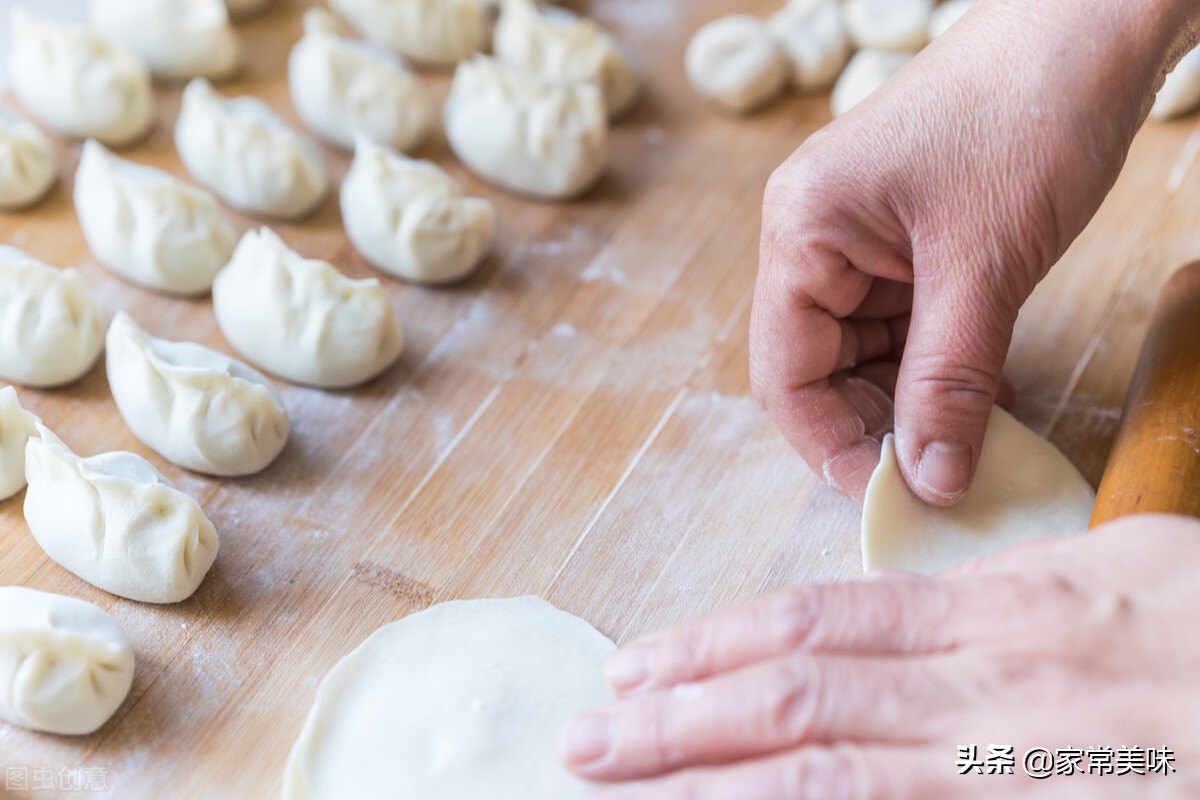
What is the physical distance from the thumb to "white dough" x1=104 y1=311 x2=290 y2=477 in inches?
36.3

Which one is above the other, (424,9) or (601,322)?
(424,9)

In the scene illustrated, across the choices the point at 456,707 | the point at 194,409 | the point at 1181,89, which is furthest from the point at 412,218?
the point at 1181,89

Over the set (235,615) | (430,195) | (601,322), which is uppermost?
(430,195)

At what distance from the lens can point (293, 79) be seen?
2.20m

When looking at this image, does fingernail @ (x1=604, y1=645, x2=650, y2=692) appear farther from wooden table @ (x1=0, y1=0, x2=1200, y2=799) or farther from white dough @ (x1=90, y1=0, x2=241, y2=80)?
white dough @ (x1=90, y1=0, x2=241, y2=80)

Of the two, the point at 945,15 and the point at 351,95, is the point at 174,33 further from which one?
the point at 945,15

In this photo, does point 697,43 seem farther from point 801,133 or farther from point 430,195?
point 430,195

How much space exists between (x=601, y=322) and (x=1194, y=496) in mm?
952

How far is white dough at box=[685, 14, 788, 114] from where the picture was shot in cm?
225

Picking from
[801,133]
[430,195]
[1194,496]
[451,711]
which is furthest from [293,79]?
[1194,496]

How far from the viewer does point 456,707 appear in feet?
4.46

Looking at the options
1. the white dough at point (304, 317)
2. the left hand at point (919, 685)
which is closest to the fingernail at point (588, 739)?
the left hand at point (919, 685)

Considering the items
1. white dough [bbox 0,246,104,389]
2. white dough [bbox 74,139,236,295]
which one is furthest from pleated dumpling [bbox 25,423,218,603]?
white dough [bbox 74,139,236,295]

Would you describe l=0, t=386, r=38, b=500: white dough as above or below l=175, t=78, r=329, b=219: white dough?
below
